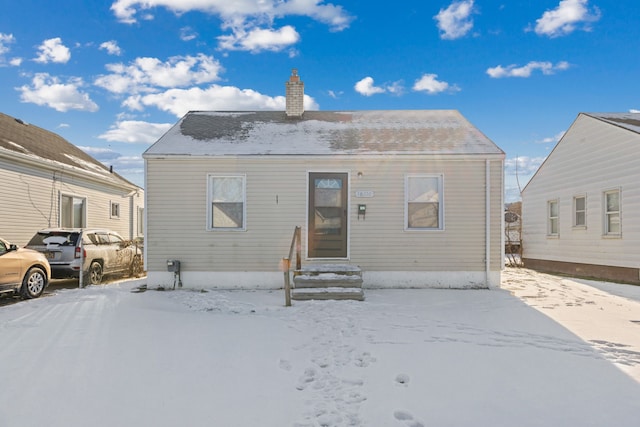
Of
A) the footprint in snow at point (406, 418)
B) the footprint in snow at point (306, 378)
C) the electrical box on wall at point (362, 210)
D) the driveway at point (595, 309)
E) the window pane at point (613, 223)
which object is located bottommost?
the footprint in snow at point (406, 418)

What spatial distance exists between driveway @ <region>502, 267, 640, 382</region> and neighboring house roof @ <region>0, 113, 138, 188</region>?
13.8 meters

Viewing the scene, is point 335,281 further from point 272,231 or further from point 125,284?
point 125,284

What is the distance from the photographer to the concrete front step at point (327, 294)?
7.92 m

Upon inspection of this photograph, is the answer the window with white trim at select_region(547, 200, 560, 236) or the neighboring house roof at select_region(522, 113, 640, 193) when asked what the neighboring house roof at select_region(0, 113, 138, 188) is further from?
the neighboring house roof at select_region(522, 113, 640, 193)

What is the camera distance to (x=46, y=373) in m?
4.08

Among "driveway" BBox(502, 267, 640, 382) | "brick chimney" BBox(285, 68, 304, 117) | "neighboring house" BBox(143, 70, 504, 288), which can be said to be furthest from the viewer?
"brick chimney" BBox(285, 68, 304, 117)

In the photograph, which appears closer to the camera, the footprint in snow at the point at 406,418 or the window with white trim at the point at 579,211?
the footprint in snow at the point at 406,418

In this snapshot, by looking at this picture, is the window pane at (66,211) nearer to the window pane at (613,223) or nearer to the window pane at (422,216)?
the window pane at (422,216)

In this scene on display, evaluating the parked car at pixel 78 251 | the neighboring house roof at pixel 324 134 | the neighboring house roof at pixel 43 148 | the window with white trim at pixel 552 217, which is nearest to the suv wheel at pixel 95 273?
the parked car at pixel 78 251

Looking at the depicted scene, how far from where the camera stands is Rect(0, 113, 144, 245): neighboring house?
11359 millimetres

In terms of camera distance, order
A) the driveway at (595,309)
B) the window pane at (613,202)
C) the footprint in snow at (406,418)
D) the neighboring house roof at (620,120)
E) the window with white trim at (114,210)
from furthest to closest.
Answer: the window with white trim at (114,210)
the window pane at (613,202)
the neighboring house roof at (620,120)
the driveway at (595,309)
the footprint in snow at (406,418)

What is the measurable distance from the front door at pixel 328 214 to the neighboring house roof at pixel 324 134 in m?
0.69

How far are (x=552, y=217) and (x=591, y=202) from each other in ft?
7.33

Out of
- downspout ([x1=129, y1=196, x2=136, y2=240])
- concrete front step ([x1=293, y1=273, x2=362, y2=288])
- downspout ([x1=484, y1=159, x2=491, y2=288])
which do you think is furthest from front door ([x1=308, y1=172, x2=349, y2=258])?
downspout ([x1=129, y1=196, x2=136, y2=240])
